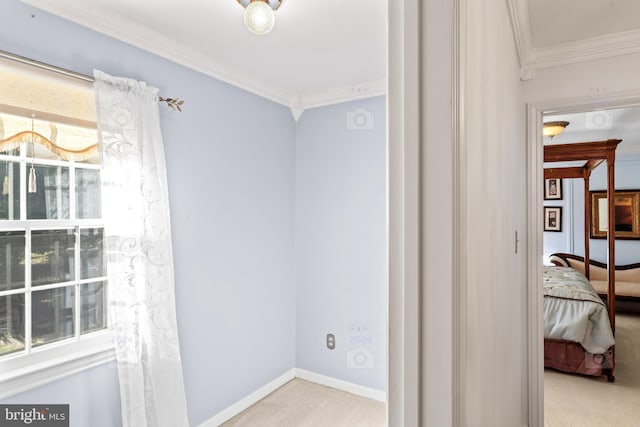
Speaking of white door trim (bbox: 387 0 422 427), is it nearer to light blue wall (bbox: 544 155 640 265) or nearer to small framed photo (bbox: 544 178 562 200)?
small framed photo (bbox: 544 178 562 200)

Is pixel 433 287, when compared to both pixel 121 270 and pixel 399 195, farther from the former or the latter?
pixel 121 270

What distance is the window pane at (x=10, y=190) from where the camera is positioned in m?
1.58

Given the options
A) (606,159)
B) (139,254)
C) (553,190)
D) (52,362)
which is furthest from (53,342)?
(553,190)

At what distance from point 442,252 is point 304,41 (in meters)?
1.95

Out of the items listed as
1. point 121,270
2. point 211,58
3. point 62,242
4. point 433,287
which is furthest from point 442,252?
point 211,58

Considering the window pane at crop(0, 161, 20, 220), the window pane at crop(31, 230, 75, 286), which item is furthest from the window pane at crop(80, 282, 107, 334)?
the window pane at crop(0, 161, 20, 220)

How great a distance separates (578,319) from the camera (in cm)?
317

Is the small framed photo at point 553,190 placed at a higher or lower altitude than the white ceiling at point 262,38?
lower

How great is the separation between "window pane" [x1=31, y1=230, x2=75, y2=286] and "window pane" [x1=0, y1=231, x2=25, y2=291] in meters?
0.05

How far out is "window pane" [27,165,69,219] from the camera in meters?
1.69

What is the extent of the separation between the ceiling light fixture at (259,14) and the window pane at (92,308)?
5.21 feet

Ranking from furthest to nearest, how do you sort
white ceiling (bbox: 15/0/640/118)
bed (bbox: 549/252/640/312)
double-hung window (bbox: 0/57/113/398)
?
bed (bbox: 549/252/640/312) < white ceiling (bbox: 15/0/640/118) < double-hung window (bbox: 0/57/113/398)

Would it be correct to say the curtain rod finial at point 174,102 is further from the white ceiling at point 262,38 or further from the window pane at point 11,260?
the window pane at point 11,260

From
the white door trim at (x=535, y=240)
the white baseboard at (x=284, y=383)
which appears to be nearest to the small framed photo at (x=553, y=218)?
the white door trim at (x=535, y=240)
